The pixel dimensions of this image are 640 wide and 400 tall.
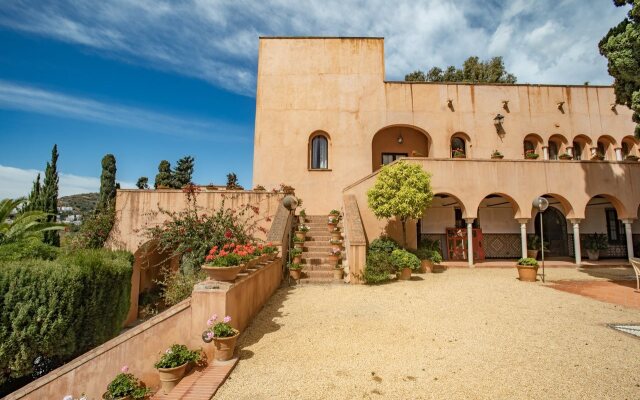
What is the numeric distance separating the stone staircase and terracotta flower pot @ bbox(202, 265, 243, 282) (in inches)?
211

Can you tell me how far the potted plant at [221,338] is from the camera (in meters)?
4.83

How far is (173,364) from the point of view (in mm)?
4473

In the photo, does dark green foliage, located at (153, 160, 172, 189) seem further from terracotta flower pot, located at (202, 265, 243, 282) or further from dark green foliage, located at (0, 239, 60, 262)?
terracotta flower pot, located at (202, 265, 243, 282)

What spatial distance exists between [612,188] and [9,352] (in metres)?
22.3

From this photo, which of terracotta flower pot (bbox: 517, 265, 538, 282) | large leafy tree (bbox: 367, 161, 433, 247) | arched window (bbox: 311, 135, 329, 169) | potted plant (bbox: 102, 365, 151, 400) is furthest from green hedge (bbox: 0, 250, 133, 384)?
terracotta flower pot (bbox: 517, 265, 538, 282)

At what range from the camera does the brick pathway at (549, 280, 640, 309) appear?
847 centimetres

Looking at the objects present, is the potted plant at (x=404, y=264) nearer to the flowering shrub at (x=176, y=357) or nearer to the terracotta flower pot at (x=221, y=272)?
the terracotta flower pot at (x=221, y=272)

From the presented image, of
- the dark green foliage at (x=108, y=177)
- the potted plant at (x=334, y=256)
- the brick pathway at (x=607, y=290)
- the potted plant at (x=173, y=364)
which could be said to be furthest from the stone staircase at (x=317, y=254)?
the dark green foliage at (x=108, y=177)

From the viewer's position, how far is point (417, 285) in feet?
33.9

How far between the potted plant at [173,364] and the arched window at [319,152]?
1406 centimetres

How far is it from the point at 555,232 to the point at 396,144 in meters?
10.5

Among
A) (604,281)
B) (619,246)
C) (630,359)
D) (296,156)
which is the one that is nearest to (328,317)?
(630,359)

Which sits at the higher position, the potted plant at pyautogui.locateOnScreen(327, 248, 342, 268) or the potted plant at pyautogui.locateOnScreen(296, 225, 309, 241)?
the potted plant at pyautogui.locateOnScreen(296, 225, 309, 241)

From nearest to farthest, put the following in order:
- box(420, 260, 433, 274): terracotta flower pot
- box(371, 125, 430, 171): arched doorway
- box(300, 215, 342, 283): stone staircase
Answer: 1. box(300, 215, 342, 283): stone staircase
2. box(420, 260, 433, 274): terracotta flower pot
3. box(371, 125, 430, 171): arched doorway
